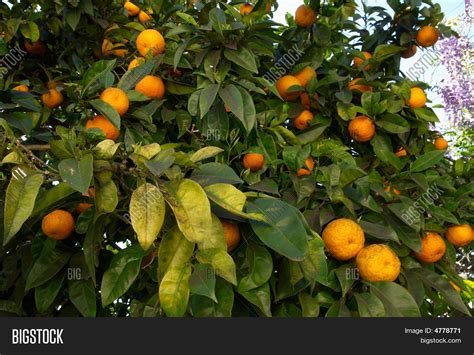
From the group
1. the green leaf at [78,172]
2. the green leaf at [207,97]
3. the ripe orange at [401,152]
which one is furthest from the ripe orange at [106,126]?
Result: the ripe orange at [401,152]

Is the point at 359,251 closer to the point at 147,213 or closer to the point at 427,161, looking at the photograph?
the point at 427,161

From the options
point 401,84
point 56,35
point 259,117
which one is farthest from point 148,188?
point 56,35

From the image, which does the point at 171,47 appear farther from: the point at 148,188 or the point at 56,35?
the point at 148,188

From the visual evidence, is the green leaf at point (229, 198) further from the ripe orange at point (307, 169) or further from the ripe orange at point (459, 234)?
the ripe orange at point (459, 234)

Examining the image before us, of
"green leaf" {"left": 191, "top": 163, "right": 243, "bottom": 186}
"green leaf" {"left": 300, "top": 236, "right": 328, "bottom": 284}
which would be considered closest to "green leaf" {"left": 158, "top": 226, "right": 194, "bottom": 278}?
"green leaf" {"left": 191, "top": 163, "right": 243, "bottom": 186}

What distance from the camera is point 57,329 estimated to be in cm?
104

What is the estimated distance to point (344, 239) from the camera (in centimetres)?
116

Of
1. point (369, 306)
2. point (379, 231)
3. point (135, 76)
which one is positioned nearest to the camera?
point (369, 306)

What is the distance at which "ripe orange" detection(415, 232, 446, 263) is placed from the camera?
4.49 feet

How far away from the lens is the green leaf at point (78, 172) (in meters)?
0.78

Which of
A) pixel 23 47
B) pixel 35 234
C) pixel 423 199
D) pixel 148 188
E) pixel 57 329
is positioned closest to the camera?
pixel 148 188

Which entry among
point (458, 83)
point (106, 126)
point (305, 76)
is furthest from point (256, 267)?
point (458, 83)

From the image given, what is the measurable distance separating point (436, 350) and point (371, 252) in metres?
0.27

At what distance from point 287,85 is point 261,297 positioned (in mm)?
773
